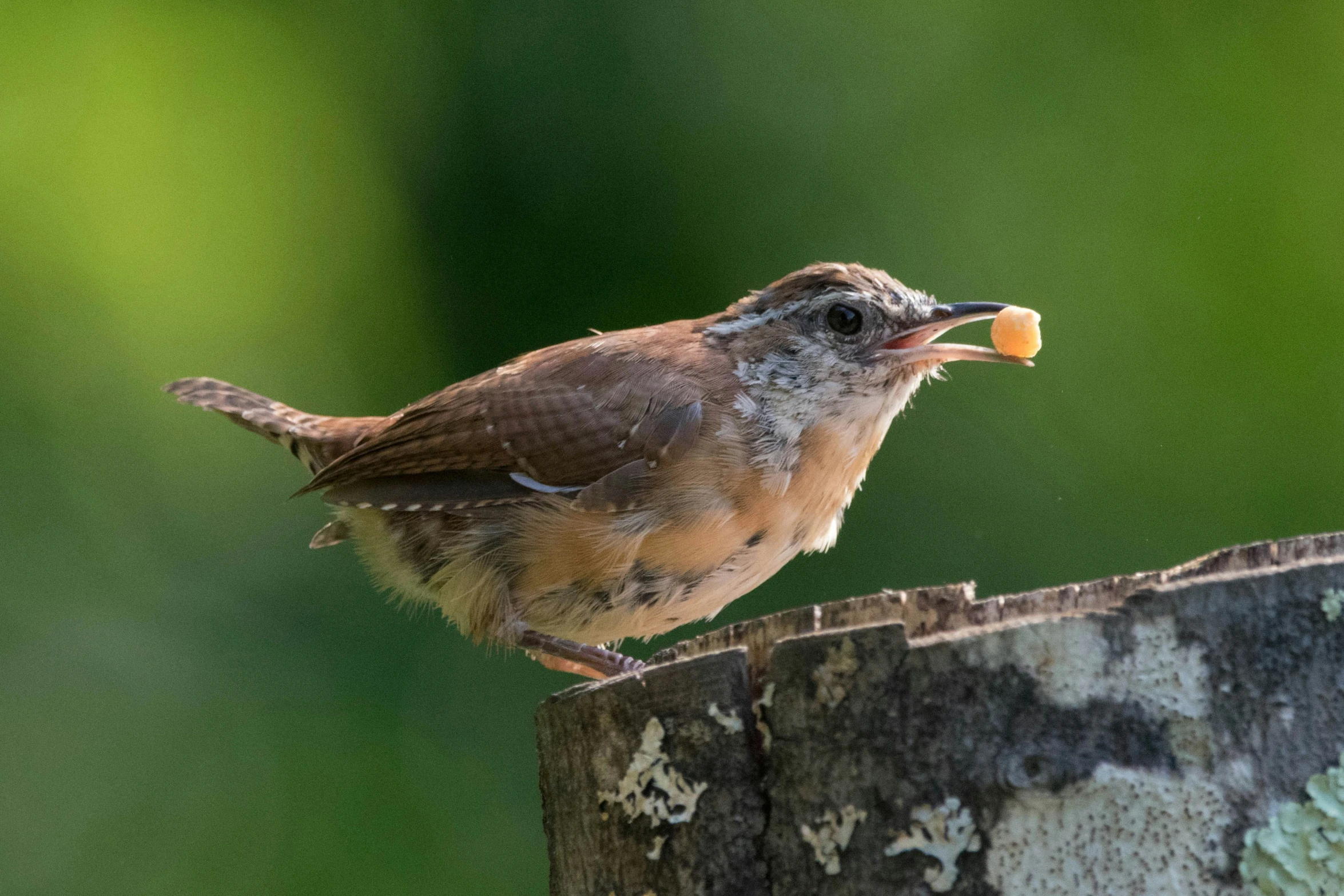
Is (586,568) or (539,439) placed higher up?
(539,439)

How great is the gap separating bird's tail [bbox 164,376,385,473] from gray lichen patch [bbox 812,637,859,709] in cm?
248

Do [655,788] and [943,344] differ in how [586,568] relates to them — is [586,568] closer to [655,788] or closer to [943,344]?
[943,344]

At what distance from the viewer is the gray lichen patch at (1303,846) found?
149 cm

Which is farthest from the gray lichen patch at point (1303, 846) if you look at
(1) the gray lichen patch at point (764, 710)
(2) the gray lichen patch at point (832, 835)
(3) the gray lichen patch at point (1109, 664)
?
(1) the gray lichen patch at point (764, 710)

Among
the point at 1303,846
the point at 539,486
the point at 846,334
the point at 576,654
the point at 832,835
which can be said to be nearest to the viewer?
the point at 1303,846

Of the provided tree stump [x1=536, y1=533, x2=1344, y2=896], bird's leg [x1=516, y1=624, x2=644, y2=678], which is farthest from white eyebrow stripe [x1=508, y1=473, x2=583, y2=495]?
tree stump [x1=536, y1=533, x2=1344, y2=896]

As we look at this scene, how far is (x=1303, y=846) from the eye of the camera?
149 centimetres

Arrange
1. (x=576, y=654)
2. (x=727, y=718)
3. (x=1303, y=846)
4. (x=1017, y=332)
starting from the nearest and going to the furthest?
(x=1303, y=846) → (x=727, y=718) → (x=576, y=654) → (x=1017, y=332)

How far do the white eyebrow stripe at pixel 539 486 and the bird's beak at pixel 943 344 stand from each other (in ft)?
3.01

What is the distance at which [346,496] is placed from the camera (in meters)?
3.51

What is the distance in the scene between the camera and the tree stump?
1.52 meters

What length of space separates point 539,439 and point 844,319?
0.91 metres

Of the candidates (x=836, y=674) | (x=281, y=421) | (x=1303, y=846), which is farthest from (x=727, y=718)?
(x=281, y=421)

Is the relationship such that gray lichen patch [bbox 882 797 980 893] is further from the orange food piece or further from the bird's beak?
the orange food piece
